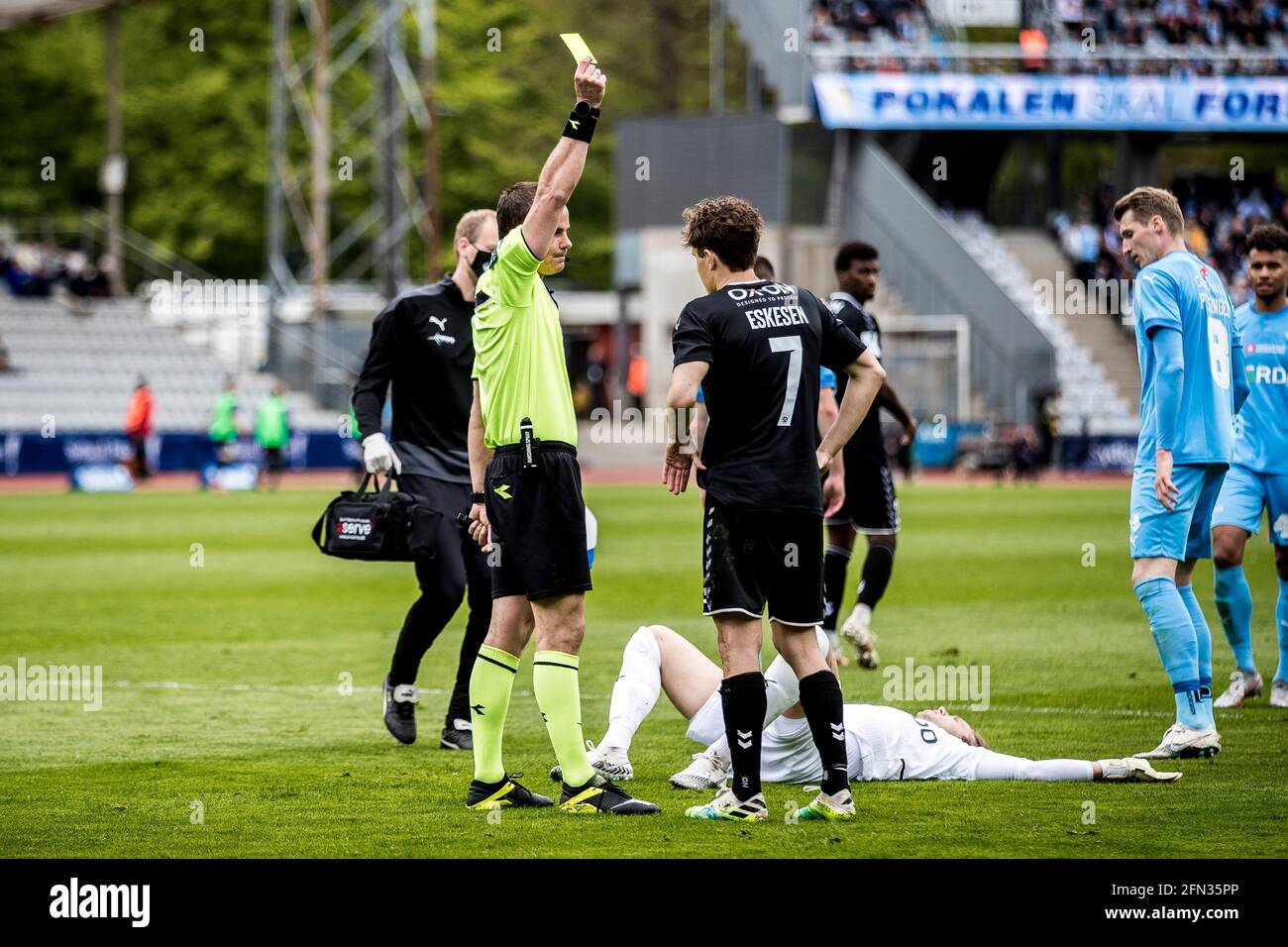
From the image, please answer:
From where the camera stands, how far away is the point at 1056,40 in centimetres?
4500

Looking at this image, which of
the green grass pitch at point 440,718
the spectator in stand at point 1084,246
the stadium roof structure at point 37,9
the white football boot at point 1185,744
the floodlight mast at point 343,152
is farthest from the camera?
the spectator in stand at point 1084,246

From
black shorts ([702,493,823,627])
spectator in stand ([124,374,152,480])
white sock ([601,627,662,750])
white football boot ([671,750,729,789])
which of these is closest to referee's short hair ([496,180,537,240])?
black shorts ([702,493,823,627])

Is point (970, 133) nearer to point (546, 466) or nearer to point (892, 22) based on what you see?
point (892, 22)

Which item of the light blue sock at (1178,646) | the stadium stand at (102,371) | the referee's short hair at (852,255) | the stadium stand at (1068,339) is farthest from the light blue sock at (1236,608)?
the stadium stand at (102,371)

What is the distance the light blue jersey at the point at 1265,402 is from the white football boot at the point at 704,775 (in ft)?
13.1

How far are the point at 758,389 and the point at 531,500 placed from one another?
93cm

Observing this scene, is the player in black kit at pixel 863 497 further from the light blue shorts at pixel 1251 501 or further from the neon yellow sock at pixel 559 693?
the neon yellow sock at pixel 559 693

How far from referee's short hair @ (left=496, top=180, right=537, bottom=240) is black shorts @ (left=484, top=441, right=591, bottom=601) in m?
0.86

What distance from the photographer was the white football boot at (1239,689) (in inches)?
370

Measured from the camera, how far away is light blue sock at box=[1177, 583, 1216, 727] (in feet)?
25.7

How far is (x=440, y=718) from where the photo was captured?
31.1 ft

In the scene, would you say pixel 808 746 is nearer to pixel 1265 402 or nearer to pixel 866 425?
pixel 1265 402

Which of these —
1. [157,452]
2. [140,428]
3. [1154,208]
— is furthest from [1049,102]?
[1154,208]
